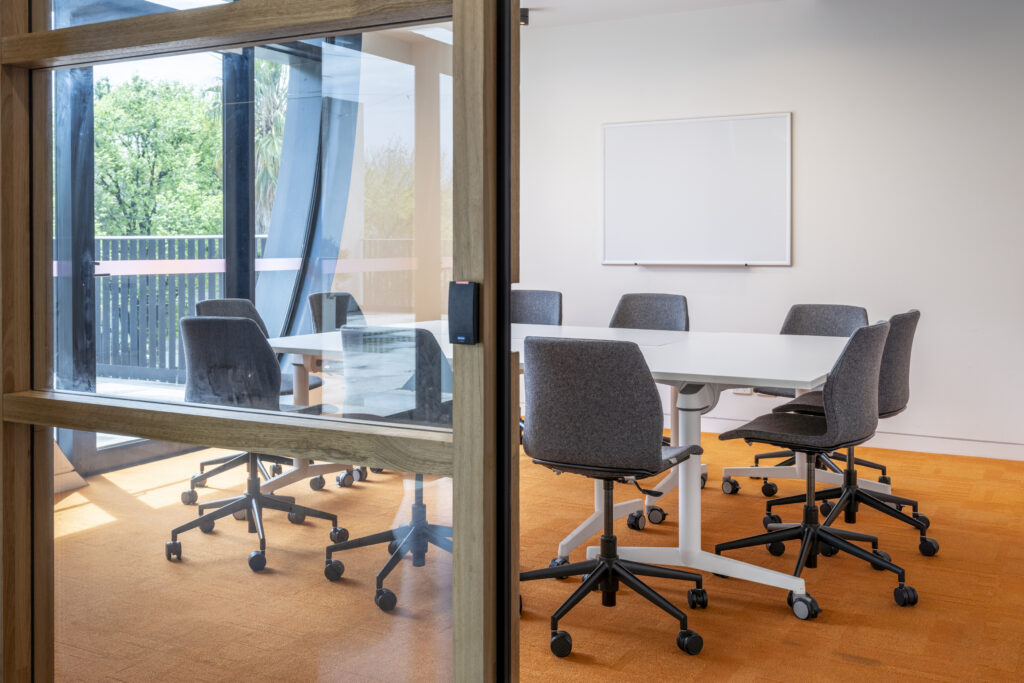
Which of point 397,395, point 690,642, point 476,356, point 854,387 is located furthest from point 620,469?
point 476,356

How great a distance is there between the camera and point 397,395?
67.0 inches

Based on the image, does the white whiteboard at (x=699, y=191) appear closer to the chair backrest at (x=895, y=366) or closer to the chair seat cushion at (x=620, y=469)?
the chair backrest at (x=895, y=366)

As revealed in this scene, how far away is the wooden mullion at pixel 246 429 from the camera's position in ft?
5.32

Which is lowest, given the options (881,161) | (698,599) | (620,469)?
(698,599)

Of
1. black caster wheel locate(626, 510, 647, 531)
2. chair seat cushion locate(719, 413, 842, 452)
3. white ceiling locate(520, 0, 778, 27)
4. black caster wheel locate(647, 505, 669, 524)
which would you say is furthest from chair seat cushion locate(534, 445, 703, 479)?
white ceiling locate(520, 0, 778, 27)

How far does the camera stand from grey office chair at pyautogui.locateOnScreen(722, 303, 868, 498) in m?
5.04

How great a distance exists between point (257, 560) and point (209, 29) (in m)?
1.05

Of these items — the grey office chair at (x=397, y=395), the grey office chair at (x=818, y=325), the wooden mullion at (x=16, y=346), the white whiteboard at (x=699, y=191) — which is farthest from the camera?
the white whiteboard at (x=699, y=191)

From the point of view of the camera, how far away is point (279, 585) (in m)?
1.86

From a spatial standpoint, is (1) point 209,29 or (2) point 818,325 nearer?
(1) point 209,29

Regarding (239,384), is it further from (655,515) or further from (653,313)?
(653,313)

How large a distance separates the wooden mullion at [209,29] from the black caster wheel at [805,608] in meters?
2.52

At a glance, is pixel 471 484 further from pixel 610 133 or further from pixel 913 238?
pixel 610 133

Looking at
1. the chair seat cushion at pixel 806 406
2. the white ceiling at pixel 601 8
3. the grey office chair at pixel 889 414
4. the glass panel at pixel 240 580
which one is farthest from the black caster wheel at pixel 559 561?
the white ceiling at pixel 601 8
